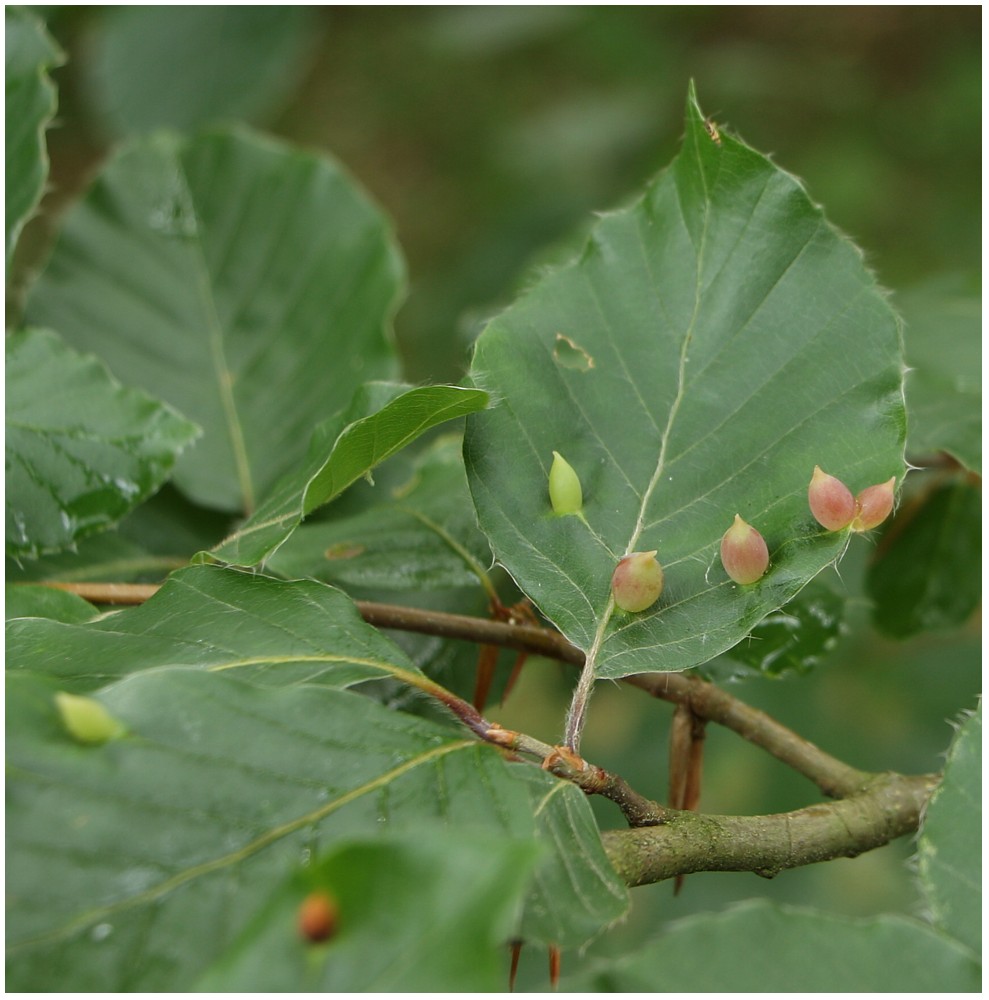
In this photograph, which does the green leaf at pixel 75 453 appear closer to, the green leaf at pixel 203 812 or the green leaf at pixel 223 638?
the green leaf at pixel 223 638

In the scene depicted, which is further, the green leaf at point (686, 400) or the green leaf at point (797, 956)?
the green leaf at point (686, 400)

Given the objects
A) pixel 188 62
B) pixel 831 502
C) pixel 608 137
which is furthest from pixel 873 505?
pixel 608 137

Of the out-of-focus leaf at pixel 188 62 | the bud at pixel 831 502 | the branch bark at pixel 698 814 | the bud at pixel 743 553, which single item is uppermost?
the out-of-focus leaf at pixel 188 62

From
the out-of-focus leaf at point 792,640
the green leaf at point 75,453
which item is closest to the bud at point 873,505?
the out-of-focus leaf at point 792,640

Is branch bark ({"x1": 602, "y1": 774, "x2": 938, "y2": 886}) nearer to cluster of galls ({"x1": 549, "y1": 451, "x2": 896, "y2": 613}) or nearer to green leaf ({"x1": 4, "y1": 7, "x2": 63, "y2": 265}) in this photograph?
cluster of galls ({"x1": 549, "y1": 451, "x2": 896, "y2": 613})

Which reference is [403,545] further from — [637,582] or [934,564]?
[934,564]
